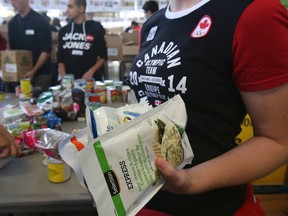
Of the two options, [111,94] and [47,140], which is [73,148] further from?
[111,94]

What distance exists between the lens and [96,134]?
1.70 ft

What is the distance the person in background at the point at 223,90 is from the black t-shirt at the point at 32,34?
273 cm

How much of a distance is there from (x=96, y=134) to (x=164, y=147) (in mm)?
135

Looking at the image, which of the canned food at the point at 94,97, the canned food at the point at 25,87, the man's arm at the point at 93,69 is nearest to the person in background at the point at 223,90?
the canned food at the point at 94,97

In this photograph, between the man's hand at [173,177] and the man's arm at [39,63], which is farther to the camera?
the man's arm at [39,63]

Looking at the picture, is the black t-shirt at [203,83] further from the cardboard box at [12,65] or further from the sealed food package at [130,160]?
the cardboard box at [12,65]

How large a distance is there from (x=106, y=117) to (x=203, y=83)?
24 cm

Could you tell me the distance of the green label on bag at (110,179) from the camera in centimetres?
48

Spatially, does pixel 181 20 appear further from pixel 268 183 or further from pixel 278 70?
pixel 268 183

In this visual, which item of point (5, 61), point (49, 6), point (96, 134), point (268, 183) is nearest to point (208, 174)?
point (96, 134)

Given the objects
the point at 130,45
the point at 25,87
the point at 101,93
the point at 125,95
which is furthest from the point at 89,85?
the point at 130,45

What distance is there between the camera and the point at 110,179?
0.49m

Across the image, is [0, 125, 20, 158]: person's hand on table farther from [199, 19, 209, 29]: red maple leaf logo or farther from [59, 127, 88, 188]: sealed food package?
[199, 19, 209, 29]: red maple leaf logo

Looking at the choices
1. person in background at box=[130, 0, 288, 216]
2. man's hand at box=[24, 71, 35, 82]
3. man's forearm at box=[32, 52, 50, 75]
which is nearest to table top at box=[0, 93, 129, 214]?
person in background at box=[130, 0, 288, 216]
